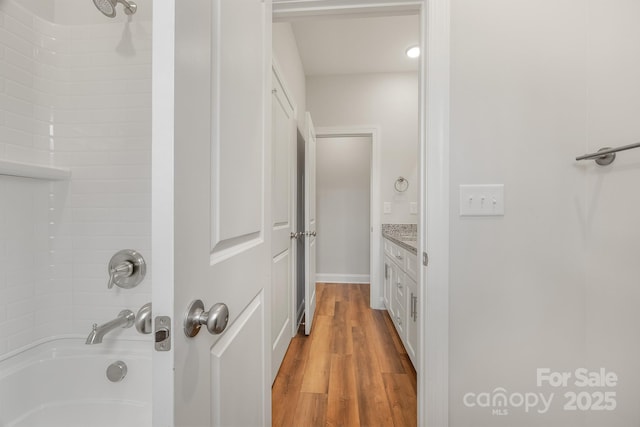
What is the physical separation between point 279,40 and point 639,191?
78.9 inches

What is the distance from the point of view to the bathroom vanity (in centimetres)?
179

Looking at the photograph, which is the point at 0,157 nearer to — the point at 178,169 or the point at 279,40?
the point at 178,169

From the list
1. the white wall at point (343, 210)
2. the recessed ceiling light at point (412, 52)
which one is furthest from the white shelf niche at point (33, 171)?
the white wall at point (343, 210)

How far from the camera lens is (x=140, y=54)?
3.70 ft

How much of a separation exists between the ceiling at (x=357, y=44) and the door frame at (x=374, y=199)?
665 millimetres

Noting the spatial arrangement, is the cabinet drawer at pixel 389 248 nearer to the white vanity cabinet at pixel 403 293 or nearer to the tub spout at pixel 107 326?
the white vanity cabinet at pixel 403 293

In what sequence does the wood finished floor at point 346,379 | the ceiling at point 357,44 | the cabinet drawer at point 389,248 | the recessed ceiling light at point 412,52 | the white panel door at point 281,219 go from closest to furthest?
1. the wood finished floor at point 346,379
2. the white panel door at point 281,219
3. the ceiling at point 357,44
4. the cabinet drawer at point 389,248
5. the recessed ceiling light at point 412,52

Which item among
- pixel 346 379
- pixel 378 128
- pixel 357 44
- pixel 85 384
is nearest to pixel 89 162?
pixel 85 384

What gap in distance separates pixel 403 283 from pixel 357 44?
227 centimetres

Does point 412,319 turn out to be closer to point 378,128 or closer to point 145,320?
point 145,320

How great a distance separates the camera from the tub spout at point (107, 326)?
0.83 m

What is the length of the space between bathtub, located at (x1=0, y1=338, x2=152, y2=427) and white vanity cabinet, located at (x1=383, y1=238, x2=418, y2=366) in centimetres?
146

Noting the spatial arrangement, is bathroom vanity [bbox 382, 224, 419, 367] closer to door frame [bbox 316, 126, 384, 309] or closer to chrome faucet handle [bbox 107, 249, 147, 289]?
door frame [bbox 316, 126, 384, 309]

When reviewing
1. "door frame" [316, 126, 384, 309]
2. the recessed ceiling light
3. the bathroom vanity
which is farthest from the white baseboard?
the recessed ceiling light
